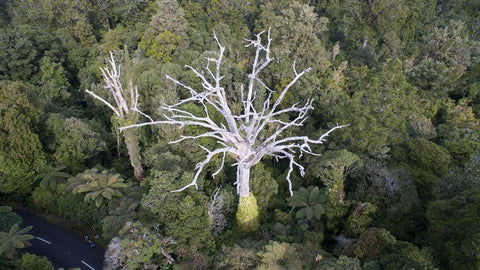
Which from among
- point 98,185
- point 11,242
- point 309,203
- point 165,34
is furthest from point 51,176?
point 165,34

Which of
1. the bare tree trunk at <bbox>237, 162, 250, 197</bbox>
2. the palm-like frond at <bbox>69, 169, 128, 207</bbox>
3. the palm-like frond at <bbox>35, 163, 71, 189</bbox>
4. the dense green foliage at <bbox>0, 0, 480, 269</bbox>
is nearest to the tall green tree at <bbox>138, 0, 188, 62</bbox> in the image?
the dense green foliage at <bbox>0, 0, 480, 269</bbox>

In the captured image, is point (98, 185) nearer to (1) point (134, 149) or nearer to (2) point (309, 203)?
(1) point (134, 149)

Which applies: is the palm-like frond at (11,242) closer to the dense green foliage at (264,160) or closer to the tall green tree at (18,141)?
the dense green foliage at (264,160)

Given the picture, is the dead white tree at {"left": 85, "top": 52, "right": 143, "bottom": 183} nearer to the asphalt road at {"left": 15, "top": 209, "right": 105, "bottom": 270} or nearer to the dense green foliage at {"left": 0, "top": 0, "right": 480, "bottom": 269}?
the dense green foliage at {"left": 0, "top": 0, "right": 480, "bottom": 269}

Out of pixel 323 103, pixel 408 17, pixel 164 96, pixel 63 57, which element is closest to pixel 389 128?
pixel 323 103

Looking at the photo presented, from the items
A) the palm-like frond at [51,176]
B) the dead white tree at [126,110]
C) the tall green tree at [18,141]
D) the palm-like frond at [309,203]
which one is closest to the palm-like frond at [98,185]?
the palm-like frond at [51,176]
